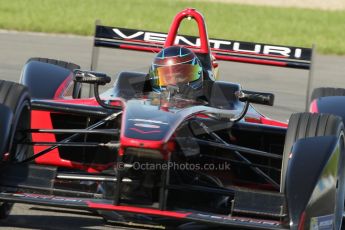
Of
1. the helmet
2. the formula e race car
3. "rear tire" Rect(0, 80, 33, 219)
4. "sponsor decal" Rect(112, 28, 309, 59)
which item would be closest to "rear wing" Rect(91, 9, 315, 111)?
"sponsor decal" Rect(112, 28, 309, 59)

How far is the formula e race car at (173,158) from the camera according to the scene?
19.8 ft

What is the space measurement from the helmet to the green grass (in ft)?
43.1

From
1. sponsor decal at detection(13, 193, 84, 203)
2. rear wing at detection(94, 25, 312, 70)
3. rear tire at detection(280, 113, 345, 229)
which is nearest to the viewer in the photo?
sponsor decal at detection(13, 193, 84, 203)

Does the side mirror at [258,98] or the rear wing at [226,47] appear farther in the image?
the rear wing at [226,47]

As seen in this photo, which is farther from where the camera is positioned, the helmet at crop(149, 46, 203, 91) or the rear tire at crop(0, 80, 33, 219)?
the helmet at crop(149, 46, 203, 91)

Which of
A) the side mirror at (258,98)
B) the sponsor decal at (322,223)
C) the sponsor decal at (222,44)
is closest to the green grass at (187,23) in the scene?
the sponsor decal at (222,44)

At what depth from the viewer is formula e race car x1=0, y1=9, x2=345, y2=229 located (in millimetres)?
6027

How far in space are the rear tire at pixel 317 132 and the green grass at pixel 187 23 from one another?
14.2m

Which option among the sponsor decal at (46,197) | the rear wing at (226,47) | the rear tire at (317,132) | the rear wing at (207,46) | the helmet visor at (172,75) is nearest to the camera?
the sponsor decal at (46,197)

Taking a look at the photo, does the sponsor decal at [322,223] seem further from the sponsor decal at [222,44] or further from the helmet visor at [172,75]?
the sponsor decal at [222,44]

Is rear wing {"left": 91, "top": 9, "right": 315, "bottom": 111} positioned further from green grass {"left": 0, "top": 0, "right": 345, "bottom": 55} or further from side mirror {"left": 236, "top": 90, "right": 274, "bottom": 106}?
green grass {"left": 0, "top": 0, "right": 345, "bottom": 55}

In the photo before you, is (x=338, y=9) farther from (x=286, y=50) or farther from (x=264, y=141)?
(x=264, y=141)

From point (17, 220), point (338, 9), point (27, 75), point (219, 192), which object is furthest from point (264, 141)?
point (338, 9)

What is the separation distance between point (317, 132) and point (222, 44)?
332cm
